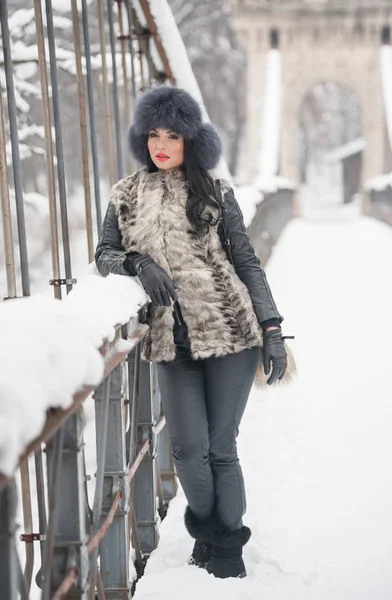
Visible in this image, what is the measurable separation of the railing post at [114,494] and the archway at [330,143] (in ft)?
108

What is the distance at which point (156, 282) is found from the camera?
2.53 metres

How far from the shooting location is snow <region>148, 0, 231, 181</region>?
4586 millimetres

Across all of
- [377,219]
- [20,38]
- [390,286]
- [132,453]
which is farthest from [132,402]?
[377,219]

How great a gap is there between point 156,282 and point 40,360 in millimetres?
1062

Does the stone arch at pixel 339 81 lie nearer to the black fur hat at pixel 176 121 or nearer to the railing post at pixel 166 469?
the railing post at pixel 166 469

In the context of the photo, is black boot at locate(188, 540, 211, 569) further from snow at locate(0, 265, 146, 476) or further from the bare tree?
the bare tree

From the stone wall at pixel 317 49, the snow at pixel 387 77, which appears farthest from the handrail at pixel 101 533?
the stone wall at pixel 317 49

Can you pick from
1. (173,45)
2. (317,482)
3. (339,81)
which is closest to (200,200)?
(317,482)

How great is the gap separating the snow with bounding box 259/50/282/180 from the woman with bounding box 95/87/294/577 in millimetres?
15201

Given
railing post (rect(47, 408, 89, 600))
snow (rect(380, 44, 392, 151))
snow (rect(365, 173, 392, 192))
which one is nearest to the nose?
railing post (rect(47, 408, 89, 600))

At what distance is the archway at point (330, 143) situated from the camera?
4112 cm

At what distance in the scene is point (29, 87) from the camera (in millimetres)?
8070

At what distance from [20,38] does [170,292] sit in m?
5.74

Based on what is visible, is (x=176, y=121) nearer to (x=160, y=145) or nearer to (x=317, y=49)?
(x=160, y=145)
